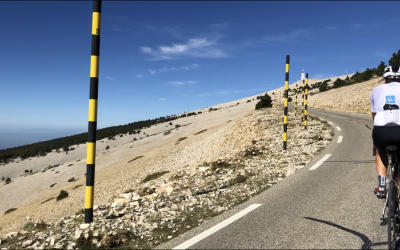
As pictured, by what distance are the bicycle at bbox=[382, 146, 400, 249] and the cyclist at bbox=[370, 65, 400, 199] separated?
0.11 metres

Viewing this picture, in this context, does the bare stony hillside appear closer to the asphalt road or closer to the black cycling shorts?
the asphalt road

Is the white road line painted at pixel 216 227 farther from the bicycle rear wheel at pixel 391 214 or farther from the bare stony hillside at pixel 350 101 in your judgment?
the bare stony hillside at pixel 350 101

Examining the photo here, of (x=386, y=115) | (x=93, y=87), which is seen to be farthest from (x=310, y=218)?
(x=93, y=87)

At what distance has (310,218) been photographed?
15.8 feet

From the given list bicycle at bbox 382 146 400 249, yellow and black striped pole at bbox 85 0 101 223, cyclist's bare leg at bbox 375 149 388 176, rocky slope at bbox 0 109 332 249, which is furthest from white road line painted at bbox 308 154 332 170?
yellow and black striped pole at bbox 85 0 101 223

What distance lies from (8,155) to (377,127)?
96509 millimetres

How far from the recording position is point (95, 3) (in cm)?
456

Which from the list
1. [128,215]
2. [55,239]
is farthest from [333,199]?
[55,239]

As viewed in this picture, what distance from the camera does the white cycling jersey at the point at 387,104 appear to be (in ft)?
11.2

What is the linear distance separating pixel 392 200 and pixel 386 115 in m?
1.04

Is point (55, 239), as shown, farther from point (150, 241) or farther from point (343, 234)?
point (343, 234)

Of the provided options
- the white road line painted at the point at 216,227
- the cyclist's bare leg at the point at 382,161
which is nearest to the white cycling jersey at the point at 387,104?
the cyclist's bare leg at the point at 382,161

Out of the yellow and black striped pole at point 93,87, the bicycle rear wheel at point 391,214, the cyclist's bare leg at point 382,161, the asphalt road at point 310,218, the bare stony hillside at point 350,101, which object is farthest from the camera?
the bare stony hillside at point 350,101

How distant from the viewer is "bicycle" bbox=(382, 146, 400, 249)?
3.36 meters
